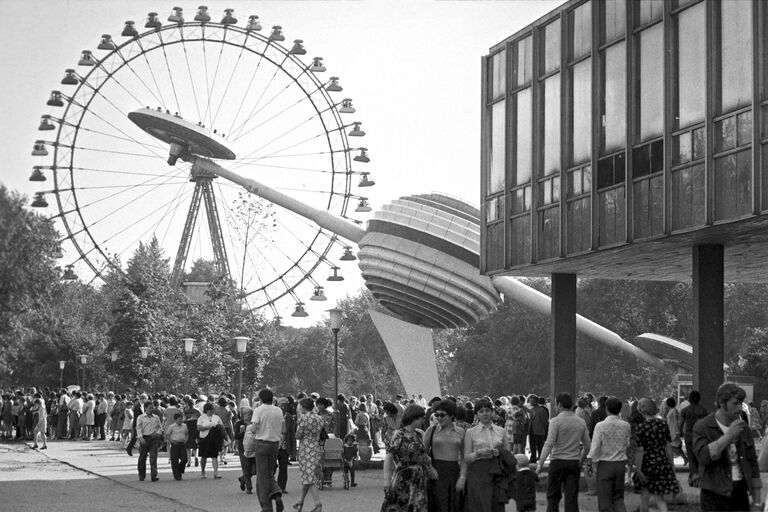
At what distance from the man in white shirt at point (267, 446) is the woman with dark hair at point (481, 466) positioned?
17.4 feet

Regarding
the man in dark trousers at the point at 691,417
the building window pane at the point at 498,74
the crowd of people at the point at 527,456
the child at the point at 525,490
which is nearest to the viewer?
the crowd of people at the point at 527,456

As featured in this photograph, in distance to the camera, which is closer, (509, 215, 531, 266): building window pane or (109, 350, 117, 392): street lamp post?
(509, 215, 531, 266): building window pane

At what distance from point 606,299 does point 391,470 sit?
71.7 meters

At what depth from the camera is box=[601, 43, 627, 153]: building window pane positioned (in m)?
27.4

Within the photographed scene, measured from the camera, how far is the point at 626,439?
15.3 metres

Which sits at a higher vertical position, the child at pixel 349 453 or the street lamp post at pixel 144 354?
the street lamp post at pixel 144 354

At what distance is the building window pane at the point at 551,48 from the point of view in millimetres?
30469

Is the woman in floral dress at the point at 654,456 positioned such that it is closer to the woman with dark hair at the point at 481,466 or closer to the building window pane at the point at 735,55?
the woman with dark hair at the point at 481,466

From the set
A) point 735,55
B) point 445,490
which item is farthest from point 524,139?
point 445,490

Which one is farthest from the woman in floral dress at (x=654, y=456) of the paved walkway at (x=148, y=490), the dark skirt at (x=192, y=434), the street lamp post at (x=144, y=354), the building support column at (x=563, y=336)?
the street lamp post at (x=144, y=354)

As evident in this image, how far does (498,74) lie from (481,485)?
21816 millimetres

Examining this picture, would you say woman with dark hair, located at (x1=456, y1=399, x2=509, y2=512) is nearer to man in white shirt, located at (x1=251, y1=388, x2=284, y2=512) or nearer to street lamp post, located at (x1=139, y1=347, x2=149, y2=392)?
man in white shirt, located at (x1=251, y1=388, x2=284, y2=512)

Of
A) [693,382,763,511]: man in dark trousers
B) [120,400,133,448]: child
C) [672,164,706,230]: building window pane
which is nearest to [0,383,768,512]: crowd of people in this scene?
[693,382,763,511]: man in dark trousers

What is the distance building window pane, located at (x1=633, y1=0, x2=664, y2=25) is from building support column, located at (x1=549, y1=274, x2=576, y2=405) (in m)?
9.39
